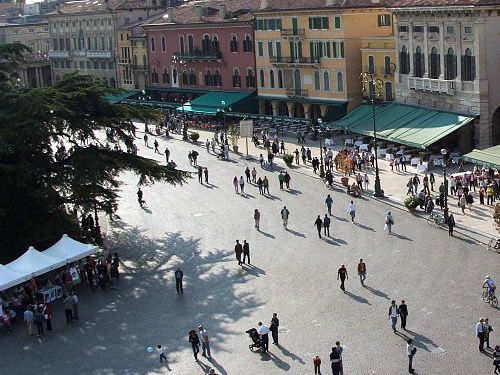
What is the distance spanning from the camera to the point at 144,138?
76625 mm

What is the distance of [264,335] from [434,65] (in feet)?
120

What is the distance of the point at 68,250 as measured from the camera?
39.1m

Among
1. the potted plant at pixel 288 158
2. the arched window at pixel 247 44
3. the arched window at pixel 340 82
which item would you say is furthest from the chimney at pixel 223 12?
the potted plant at pixel 288 158

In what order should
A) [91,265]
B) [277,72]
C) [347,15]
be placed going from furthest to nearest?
[277,72] < [347,15] < [91,265]

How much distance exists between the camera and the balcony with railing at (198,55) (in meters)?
91.1

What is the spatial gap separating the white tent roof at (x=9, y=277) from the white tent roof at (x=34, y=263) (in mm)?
267

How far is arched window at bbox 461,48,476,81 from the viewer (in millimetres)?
58656

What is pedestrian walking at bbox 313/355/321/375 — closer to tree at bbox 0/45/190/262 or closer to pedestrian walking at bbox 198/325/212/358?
pedestrian walking at bbox 198/325/212/358

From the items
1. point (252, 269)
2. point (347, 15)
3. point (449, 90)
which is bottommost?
point (252, 269)

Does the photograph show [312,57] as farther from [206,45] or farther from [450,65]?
[450,65]

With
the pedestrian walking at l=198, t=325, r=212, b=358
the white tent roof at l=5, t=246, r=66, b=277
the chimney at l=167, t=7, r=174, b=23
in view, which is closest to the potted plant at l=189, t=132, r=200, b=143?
the chimney at l=167, t=7, r=174, b=23

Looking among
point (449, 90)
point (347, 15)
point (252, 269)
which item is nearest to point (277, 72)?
point (347, 15)

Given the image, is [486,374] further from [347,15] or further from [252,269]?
[347,15]

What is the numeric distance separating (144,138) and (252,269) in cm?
3811
